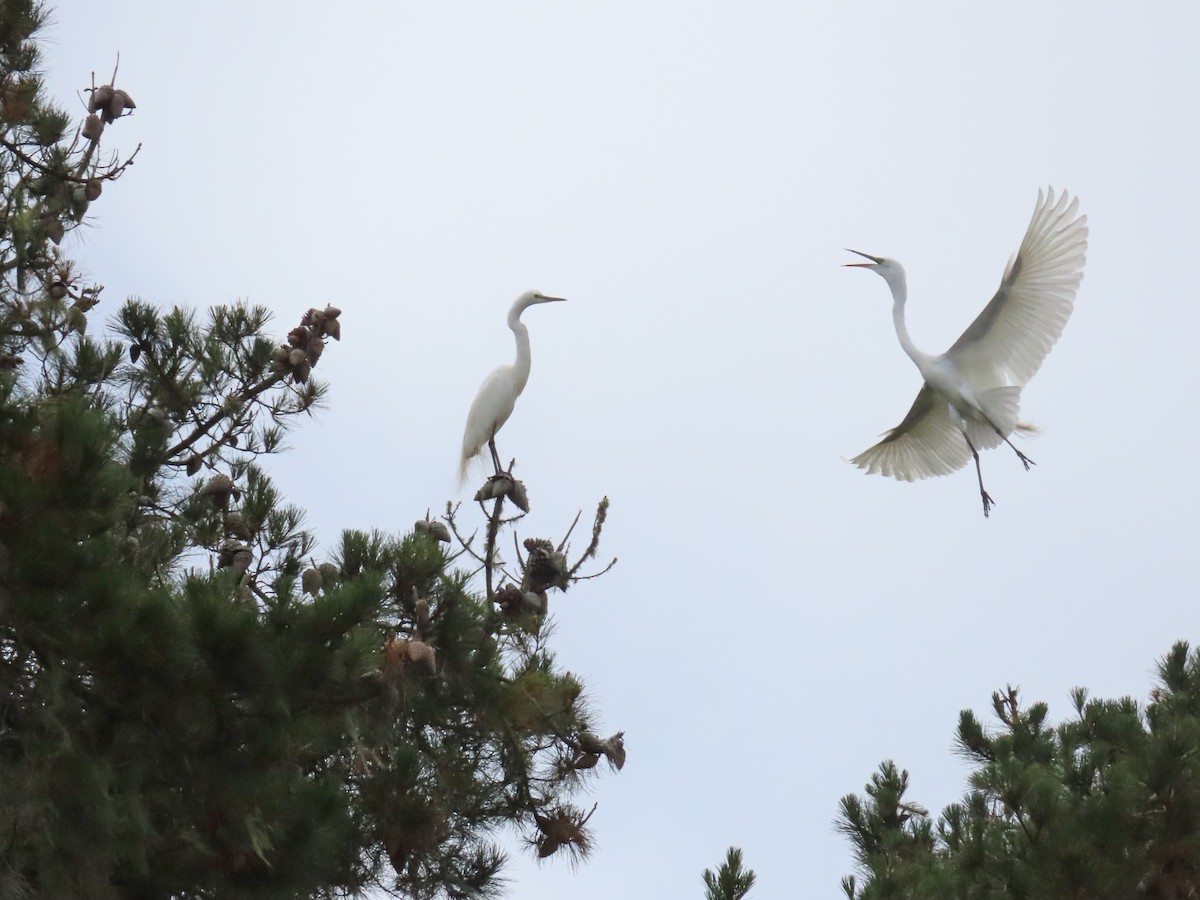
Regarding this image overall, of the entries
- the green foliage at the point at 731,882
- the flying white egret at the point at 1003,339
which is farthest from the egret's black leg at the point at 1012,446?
the green foliage at the point at 731,882

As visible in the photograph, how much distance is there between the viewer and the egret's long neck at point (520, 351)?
27.7 feet

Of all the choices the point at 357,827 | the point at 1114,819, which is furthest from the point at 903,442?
the point at 357,827

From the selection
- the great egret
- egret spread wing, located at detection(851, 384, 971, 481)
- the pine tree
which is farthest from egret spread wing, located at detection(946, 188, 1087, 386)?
the pine tree

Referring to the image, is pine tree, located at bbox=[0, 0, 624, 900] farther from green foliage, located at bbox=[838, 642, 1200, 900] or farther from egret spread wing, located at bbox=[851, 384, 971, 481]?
egret spread wing, located at bbox=[851, 384, 971, 481]

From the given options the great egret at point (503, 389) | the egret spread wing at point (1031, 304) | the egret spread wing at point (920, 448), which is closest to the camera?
the egret spread wing at point (1031, 304)

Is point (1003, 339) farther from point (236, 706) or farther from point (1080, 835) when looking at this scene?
point (236, 706)

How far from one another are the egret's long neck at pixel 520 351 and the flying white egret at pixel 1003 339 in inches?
95.9

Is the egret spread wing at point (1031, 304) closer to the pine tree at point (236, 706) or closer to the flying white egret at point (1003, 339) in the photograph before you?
the flying white egret at point (1003, 339)

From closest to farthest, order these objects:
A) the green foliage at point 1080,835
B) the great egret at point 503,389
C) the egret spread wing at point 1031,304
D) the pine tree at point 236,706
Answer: the pine tree at point 236,706 < the green foliage at point 1080,835 < the egret spread wing at point 1031,304 < the great egret at point 503,389

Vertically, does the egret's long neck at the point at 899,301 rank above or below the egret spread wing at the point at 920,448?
above

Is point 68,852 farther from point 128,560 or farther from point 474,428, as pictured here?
point 474,428

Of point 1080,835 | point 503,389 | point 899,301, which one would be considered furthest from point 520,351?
point 1080,835

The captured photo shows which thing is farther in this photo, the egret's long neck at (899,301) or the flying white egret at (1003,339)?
the egret's long neck at (899,301)

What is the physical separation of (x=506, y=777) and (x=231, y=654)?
57.5 inches
